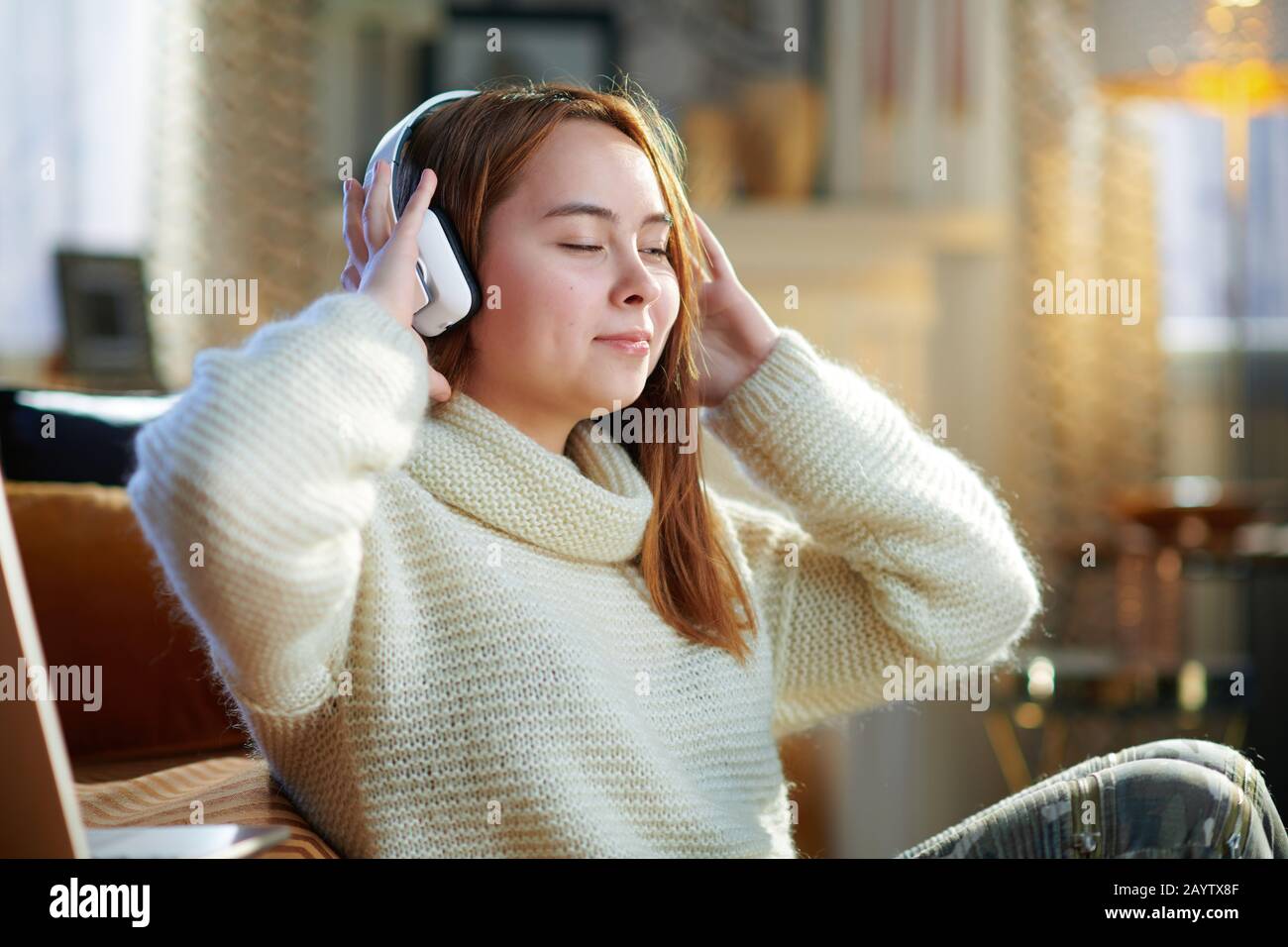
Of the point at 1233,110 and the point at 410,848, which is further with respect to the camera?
the point at 1233,110

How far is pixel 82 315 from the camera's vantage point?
3.03 m

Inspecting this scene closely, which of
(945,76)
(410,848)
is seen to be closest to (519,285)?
(410,848)

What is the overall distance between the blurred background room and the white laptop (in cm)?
248

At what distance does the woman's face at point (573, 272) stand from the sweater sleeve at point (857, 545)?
0.45ft

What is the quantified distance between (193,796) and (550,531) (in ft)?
1.08

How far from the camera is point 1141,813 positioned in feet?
2.88

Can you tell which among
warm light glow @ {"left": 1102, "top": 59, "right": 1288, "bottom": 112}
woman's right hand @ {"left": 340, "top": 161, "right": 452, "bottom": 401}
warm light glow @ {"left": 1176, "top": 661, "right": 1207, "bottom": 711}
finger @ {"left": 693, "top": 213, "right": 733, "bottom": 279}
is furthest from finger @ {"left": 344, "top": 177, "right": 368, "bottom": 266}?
warm light glow @ {"left": 1102, "top": 59, "right": 1288, "bottom": 112}

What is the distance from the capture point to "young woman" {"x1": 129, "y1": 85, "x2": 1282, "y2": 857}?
0.77m

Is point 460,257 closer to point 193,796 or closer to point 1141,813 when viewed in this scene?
point 193,796

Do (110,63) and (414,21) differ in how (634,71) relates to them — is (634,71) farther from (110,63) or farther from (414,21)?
(110,63)

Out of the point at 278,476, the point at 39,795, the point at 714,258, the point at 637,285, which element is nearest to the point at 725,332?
the point at 714,258

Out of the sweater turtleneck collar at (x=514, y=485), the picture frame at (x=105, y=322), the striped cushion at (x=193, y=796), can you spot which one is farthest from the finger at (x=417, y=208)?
the picture frame at (x=105, y=322)

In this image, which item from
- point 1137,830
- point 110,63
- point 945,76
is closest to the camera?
point 1137,830
